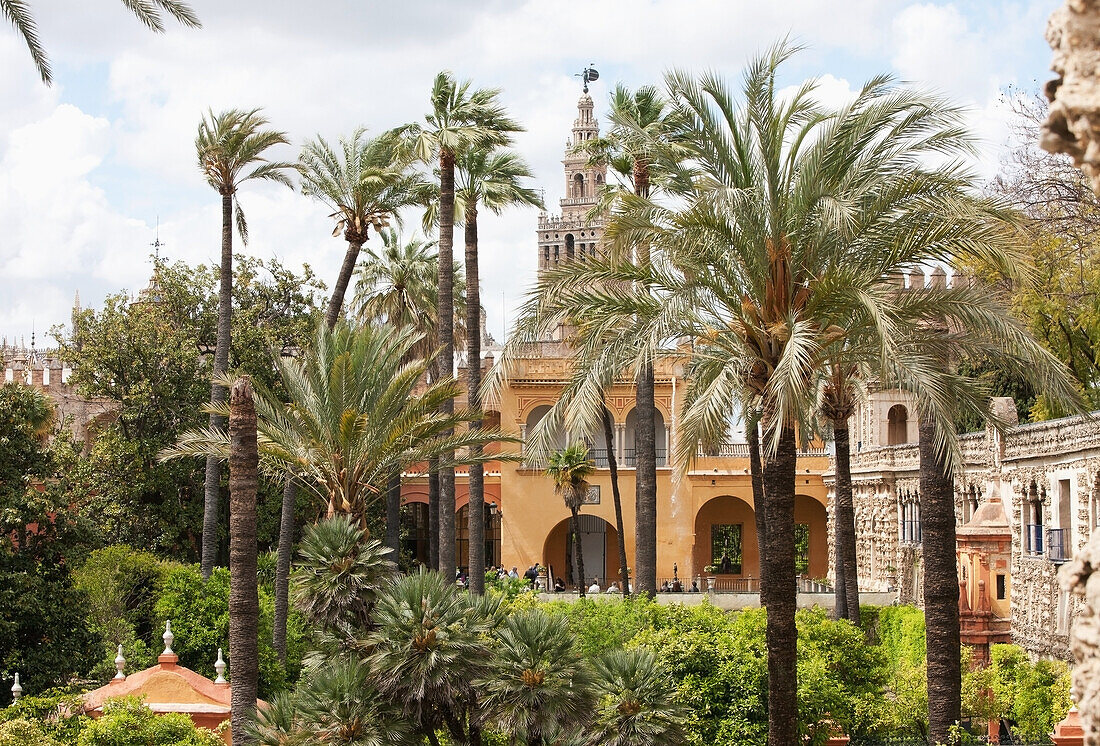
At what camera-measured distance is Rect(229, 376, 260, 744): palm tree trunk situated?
470 inches

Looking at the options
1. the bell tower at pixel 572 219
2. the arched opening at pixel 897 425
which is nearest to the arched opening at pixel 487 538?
the arched opening at pixel 897 425

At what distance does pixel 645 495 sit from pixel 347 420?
908cm

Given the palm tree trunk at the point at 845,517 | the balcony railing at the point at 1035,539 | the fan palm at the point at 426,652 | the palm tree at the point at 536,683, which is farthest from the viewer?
the balcony railing at the point at 1035,539

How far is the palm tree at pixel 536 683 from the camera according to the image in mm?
10469

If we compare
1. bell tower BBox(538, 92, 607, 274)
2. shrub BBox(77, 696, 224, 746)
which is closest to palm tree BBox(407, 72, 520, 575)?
shrub BBox(77, 696, 224, 746)

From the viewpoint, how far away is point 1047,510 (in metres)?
21.3

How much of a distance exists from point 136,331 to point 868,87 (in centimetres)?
2251

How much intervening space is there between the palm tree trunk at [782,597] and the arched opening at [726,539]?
1117 inches

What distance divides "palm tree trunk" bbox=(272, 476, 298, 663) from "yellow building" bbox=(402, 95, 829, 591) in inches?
630

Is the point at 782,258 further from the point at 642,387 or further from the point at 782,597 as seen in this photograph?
the point at 642,387

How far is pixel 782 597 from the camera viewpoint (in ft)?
37.9

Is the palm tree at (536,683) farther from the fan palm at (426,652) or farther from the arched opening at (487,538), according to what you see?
the arched opening at (487,538)

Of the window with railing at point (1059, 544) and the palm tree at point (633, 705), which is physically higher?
the window with railing at point (1059, 544)

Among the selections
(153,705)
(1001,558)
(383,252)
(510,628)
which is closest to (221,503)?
(383,252)
